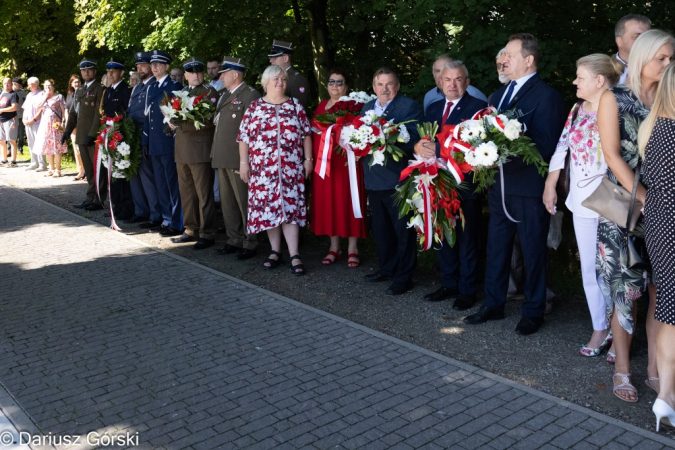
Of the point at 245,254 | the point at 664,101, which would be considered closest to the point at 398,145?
the point at 245,254

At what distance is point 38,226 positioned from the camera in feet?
37.3

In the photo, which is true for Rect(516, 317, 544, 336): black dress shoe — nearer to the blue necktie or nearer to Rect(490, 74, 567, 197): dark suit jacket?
Rect(490, 74, 567, 197): dark suit jacket

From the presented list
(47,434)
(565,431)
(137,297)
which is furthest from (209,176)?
(565,431)

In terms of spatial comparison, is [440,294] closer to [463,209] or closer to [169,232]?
[463,209]

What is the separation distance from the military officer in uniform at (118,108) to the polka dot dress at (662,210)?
844 cm

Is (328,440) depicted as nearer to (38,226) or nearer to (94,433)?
(94,433)

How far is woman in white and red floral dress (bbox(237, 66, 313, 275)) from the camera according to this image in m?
8.01

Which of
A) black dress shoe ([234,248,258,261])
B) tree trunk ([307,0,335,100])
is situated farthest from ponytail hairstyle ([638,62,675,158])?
tree trunk ([307,0,335,100])

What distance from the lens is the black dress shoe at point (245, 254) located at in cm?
887

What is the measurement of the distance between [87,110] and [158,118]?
2.88 metres

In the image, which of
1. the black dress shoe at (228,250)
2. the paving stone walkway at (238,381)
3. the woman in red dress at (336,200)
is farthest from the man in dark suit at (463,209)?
the black dress shoe at (228,250)

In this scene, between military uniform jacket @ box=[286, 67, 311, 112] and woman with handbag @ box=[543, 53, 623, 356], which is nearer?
woman with handbag @ box=[543, 53, 623, 356]

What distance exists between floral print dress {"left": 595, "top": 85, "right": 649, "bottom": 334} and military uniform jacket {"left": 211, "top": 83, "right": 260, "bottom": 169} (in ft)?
15.8

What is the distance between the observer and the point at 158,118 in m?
10.1
